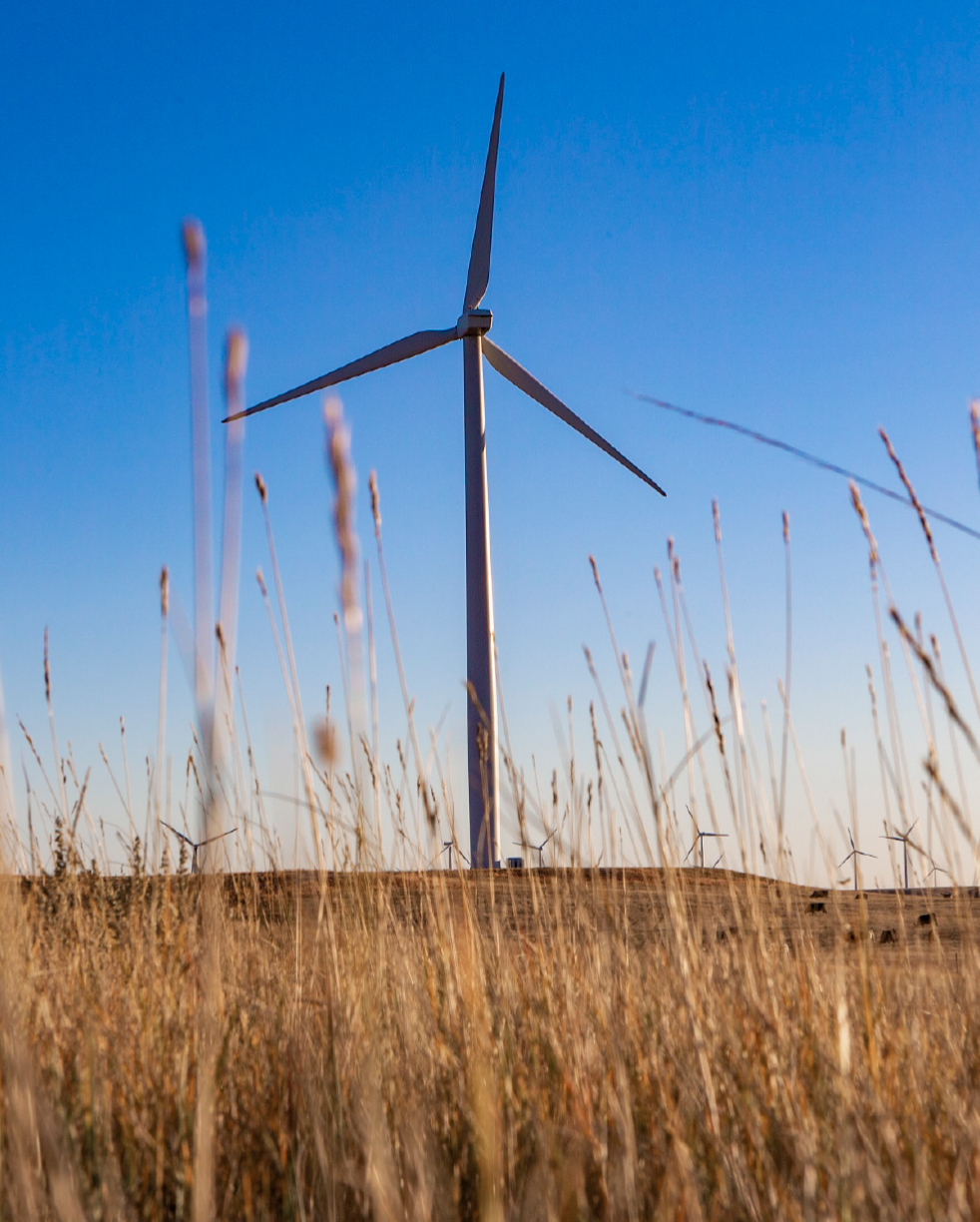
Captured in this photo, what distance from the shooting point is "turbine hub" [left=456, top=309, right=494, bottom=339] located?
58.1ft

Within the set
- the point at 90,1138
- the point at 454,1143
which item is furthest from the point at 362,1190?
the point at 90,1138

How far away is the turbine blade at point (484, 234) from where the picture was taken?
16469mm

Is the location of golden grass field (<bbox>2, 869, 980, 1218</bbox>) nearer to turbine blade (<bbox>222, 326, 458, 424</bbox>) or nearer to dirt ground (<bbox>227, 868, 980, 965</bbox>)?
dirt ground (<bbox>227, 868, 980, 965</bbox>)

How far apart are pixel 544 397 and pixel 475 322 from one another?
2.01 metres

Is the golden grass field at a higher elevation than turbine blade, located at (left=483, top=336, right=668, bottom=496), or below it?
below

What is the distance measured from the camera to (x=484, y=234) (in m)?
17.0

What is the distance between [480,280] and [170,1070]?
626 inches

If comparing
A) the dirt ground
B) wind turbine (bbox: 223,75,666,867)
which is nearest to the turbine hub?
wind turbine (bbox: 223,75,666,867)

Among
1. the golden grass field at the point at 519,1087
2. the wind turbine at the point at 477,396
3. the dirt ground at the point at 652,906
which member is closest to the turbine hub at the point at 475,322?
the wind turbine at the point at 477,396

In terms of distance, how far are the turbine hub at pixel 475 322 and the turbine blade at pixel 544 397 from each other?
0.66 ft

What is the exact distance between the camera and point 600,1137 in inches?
108

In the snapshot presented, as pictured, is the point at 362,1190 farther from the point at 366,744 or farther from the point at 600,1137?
the point at 366,744

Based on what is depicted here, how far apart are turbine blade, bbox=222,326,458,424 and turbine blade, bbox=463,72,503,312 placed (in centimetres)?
71

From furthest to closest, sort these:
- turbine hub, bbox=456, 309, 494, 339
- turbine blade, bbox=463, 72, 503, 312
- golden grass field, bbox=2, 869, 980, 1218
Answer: turbine hub, bbox=456, 309, 494, 339 < turbine blade, bbox=463, 72, 503, 312 < golden grass field, bbox=2, 869, 980, 1218
